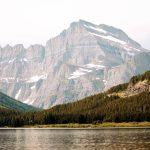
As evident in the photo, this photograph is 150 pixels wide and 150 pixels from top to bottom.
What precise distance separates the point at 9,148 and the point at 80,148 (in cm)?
2155

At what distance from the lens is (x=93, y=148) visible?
118062 millimetres

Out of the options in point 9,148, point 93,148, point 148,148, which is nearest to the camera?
point 148,148

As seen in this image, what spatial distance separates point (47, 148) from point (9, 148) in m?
11.4

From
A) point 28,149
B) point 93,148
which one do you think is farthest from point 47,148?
point 93,148

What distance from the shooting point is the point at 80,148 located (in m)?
120

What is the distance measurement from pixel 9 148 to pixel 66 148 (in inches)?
680

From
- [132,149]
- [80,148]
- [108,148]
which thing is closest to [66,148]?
[80,148]

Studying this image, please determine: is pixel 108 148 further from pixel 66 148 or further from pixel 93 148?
pixel 66 148

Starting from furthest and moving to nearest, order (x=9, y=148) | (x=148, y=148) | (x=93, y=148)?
(x=9, y=148)
(x=93, y=148)
(x=148, y=148)

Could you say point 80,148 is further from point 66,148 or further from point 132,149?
point 132,149

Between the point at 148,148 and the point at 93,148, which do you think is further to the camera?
the point at 93,148

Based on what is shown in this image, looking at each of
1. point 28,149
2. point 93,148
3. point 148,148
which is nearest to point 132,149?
point 148,148

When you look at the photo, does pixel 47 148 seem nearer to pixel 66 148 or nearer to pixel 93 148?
pixel 66 148

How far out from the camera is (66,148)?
12169cm
